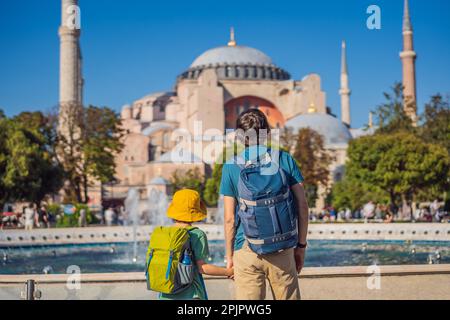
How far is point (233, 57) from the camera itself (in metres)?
57.3

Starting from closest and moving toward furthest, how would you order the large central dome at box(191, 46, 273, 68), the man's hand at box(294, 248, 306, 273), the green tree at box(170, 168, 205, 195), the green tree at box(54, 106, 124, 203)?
the man's hand at box(294, 248, 306, 273) → the green tree at box(54, 106, 124, 203) → the green tree at box(170, 168, 205, 195) → the large central dome at box(191, 46, 273, 68)

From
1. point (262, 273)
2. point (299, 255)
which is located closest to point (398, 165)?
point (299, 255)

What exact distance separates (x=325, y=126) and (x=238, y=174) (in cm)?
4396

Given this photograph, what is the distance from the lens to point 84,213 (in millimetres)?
23438

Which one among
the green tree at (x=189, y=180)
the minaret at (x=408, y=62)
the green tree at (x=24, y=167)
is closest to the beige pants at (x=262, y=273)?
the green tree at (x=24, y=167)

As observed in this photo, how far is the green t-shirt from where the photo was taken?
3547 mm

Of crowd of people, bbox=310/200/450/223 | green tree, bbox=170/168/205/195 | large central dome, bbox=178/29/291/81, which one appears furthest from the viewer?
large central dome, bbox=178/29/291/81

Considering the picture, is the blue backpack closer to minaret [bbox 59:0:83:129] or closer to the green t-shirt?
the green t-shirt

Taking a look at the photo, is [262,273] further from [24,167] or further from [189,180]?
[189,180]

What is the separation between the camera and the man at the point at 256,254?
359 centimetres

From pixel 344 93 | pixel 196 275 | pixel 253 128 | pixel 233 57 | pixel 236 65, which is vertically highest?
pixel 233 57

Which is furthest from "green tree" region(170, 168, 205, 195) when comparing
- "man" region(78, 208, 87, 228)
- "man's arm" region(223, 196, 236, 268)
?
"man's arm" region(223, 196, 236, 268)

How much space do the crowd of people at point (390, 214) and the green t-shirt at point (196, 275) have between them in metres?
20.0
